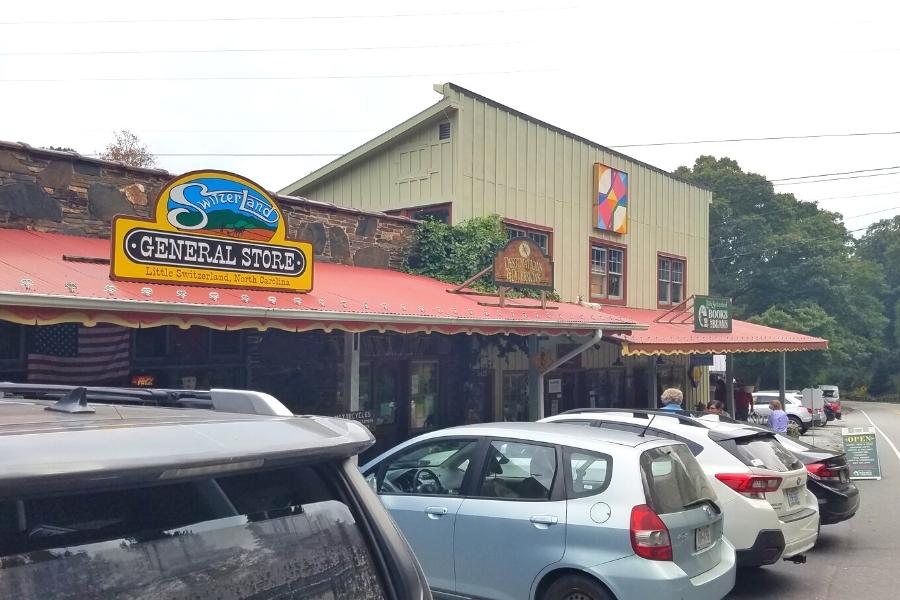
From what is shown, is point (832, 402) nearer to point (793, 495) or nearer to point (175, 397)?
point (793, 495)

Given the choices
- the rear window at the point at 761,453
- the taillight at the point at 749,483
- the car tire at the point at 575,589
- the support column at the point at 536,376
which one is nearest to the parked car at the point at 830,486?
the rear window at the point at 761,453

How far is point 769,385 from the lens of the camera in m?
52.6

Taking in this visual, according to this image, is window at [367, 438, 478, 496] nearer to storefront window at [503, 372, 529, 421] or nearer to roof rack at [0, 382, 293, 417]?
roof rack at [0, 382, 293, 417]

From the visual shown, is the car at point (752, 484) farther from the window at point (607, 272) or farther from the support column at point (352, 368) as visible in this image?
the window at point (607, 272)

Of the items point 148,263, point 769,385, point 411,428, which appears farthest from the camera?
point 769,385

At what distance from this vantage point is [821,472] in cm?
973

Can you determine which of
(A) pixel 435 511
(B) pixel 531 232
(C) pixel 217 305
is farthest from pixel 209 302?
(B) pixel 531 232

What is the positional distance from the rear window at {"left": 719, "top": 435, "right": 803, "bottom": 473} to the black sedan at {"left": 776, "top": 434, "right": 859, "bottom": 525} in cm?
150

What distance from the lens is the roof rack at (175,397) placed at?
2500 mm

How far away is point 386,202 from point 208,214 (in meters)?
7.75

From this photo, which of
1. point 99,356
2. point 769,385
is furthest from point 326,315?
point 769,385

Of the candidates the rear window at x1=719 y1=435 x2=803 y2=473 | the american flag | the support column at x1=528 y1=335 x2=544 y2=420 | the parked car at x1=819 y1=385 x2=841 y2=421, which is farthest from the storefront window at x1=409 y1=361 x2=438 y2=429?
the parked car at x1=819 y1=385 x2=841 y2=421

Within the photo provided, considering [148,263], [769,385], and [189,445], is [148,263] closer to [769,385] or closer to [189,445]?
[189,445]

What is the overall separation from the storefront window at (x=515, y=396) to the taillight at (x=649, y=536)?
9862mm
